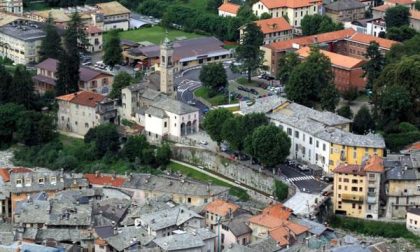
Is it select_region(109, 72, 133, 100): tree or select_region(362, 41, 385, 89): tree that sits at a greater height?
select_region(362, 41, 385, 89): tree

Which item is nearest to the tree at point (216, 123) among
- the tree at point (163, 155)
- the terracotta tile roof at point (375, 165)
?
the tree at point (163, 155)

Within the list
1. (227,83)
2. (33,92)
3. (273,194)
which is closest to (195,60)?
(227,83)

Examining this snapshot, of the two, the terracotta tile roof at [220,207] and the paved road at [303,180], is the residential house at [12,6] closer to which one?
the paved road at [303,180]

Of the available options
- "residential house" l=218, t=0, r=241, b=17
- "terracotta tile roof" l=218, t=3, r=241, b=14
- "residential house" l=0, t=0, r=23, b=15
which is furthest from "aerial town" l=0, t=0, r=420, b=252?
"residential house" l=0, t=0, r=23, b=15

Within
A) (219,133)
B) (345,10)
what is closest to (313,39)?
(345,10)

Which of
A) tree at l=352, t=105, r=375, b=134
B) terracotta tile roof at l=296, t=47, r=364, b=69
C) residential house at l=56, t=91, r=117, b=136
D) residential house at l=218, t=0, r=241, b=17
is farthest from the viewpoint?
residential house at l=218, t=0, r=241, b=17

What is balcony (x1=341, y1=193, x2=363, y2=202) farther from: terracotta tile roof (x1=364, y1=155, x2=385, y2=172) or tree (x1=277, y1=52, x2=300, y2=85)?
tree (x1=277, y1=52, x2=300, y2=85)
